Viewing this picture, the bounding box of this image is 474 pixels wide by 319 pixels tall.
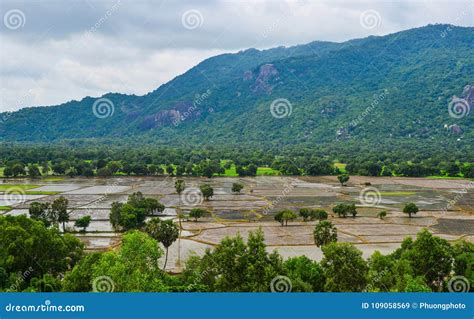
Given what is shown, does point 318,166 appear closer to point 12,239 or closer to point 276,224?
point 276,224

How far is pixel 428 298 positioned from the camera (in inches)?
437

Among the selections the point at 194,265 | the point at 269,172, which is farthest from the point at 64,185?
the point at 194,265

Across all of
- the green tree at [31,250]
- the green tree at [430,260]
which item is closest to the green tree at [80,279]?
the green tree at [31,250]

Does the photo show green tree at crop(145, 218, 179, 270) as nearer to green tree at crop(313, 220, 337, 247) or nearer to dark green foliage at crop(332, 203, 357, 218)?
green tree at crop(313, 220, 337, 247)

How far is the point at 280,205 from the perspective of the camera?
63312mm

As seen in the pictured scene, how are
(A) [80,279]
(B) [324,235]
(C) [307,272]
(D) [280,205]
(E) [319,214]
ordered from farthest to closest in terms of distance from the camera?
(D) [280,205]
(E) [319,214]
(B) [324,235]
(C) [307,272]
(A) [80,279]

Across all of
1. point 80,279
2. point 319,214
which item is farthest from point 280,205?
point 80,279

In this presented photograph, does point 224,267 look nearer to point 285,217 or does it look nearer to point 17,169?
point 285,217

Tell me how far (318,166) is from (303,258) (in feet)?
269

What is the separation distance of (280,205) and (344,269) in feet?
132

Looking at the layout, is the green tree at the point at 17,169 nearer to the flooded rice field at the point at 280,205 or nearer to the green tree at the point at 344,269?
the flooded rice field at the point at 280,205

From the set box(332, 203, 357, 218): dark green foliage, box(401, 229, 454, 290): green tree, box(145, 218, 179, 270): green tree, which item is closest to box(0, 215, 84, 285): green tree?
box(145, 218, 179, 270): green tree

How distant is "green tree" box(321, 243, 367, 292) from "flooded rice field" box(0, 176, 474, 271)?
8532 millimetres

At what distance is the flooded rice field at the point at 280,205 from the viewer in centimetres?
4312
